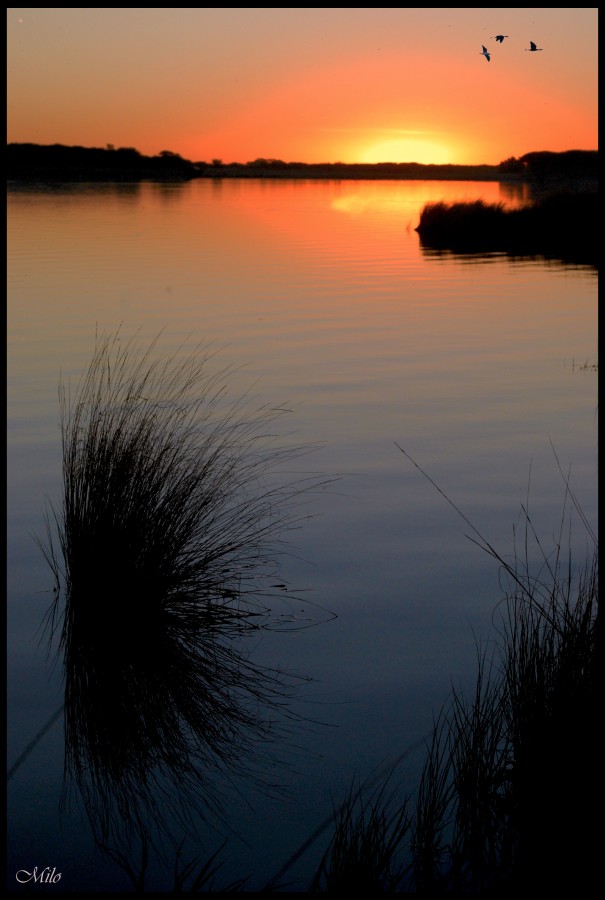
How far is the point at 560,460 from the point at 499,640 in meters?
2.83

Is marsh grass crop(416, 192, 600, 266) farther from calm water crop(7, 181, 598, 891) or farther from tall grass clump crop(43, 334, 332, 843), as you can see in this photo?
tall grass clump crop(43, 334, 332, 843)

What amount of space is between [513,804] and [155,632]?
1608 millimetres

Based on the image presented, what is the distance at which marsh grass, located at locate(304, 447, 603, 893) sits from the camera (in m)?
2.52

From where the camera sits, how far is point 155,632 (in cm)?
392

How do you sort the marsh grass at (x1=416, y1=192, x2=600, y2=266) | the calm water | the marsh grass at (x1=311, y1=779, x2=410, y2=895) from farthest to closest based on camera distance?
the marsh grass at (x1=416, y1=192, x2=600, y2=266) < the calm water < the marsh grass at (x1=311, y1=779, x2=410, y2=895)

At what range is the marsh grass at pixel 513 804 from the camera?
2.52 metres

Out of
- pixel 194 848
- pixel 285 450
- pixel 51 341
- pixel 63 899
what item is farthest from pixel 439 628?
pixel 51 341

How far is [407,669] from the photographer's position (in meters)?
3.76

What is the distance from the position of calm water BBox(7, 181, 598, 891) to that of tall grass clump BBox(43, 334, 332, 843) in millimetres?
106

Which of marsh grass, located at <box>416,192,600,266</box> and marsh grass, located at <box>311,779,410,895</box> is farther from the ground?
marsh grass, located at <box>416,192,600,266</box>

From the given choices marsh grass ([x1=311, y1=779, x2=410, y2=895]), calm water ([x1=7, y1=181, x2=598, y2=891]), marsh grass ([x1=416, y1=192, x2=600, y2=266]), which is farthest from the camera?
marsh grass ([x1=416, y1=192, x2=600, y2=266])

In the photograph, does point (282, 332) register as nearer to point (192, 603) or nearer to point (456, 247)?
point (192, 603)

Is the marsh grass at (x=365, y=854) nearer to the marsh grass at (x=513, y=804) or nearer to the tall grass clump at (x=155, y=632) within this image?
the marsh grass at (x=513, y=804)

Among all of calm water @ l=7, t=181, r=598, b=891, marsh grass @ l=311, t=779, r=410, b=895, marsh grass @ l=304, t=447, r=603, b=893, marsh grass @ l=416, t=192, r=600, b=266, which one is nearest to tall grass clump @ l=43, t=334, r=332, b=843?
calm water @ l=7, t=181, r=598, b=891
